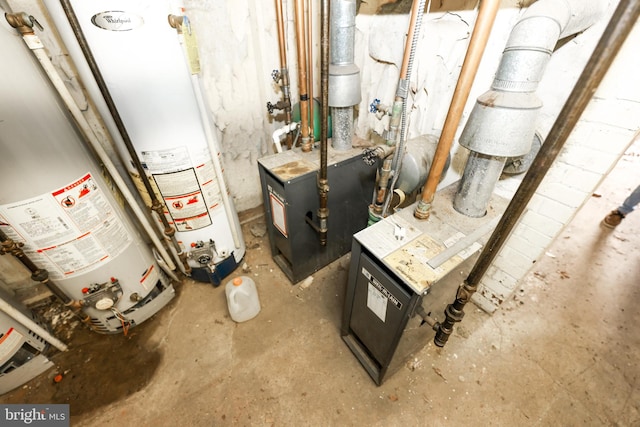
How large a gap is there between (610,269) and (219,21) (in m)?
3.20

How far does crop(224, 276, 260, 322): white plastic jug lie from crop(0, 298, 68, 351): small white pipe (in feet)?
3.01

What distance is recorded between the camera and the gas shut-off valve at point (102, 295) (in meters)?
1.35

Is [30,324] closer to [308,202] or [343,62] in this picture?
[308,202]

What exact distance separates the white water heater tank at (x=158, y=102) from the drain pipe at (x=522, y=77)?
123cm

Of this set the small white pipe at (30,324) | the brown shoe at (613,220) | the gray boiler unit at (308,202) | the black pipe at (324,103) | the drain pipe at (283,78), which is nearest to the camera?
the black pipe at (324,103)

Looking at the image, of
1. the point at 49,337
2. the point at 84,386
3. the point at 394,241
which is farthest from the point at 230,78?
the point at 84,386

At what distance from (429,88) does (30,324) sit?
2438 mm

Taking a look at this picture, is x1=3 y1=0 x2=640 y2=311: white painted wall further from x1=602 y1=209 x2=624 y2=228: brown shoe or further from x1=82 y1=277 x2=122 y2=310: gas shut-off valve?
x1=602 y1=209 x2=624 y2=228: brown shoe

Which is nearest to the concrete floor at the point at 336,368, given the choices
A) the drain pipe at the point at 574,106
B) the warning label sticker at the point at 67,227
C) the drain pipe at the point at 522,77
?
the warning label sticker at the point at 67,227

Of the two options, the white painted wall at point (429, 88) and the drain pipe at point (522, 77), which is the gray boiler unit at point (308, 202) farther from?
the drain pipe at point (522, 77)

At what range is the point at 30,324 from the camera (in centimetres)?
131

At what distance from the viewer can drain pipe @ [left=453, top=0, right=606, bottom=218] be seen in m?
0.78

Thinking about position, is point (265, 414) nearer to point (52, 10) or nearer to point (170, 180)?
point (170, 180)

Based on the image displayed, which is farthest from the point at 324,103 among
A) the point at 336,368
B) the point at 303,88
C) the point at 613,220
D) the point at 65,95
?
the point at 613,220
